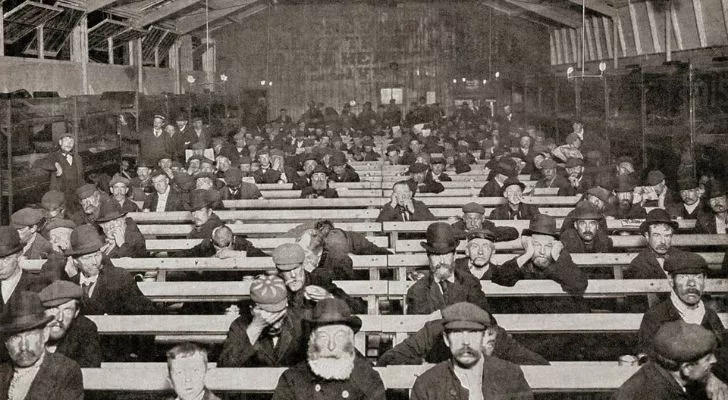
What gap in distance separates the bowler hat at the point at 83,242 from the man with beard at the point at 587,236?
4461 millimetres

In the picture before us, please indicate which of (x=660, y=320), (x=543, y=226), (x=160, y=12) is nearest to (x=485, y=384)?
(x=660, y=320)

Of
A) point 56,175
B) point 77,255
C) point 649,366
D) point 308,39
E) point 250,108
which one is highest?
point 308,39

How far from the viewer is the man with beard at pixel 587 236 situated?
7.94 metres

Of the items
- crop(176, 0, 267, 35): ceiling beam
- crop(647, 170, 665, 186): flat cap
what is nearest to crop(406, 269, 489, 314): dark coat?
crop(647, 170, 665, 186): flat cap

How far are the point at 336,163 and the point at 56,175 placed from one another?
174 inches

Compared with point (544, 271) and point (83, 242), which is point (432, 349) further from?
point (83, 242)

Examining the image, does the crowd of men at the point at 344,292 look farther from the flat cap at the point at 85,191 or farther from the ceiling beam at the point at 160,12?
the ceiling beam at the point at 160,12

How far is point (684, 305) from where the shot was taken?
17.0 feet

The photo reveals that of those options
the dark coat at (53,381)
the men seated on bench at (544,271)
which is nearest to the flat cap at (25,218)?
the dark coat at (53,381)

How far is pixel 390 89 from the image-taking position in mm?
31547

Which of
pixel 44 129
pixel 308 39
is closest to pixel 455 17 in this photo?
pixel 308 39

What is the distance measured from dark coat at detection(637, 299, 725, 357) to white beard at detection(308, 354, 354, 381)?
2.09m

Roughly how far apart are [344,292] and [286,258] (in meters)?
0.61

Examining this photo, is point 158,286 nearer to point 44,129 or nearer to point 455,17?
point 44,129
